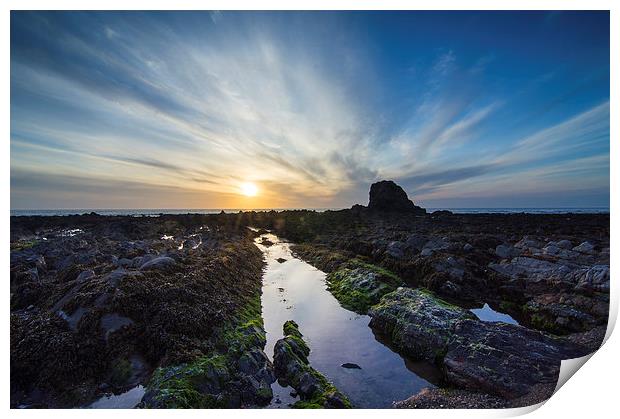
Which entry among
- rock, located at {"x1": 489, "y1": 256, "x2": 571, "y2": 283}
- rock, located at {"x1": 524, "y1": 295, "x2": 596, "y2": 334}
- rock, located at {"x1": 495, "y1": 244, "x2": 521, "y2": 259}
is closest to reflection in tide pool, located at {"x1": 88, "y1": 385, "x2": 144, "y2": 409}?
rock, located at {"x1": 524, "y1": 295, "x2": 596, "y2": 334}

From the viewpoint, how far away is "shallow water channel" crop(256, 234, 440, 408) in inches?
294

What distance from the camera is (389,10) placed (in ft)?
27.9

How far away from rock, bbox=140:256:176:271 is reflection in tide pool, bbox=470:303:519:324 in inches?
564

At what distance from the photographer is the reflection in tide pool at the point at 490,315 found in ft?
40.0

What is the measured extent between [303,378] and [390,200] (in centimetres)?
7120

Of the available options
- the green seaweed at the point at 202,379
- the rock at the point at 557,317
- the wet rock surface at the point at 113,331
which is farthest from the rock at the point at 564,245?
the green seaweed at the point at 202,379

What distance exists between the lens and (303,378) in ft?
23.9

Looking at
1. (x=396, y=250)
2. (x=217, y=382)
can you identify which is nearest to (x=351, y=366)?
(x=217, y=382)

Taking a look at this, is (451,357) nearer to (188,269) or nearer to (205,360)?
(205,360)

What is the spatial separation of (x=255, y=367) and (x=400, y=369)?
14.4 feet

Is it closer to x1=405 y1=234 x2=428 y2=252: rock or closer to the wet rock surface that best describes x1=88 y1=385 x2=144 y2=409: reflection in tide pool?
the wet rock surface

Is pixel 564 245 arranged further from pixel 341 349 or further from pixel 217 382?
pixel 217 382

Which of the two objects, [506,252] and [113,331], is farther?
[506,252]

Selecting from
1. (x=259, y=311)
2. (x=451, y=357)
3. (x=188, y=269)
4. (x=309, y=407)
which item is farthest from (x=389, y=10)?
(x=188, y=269)
